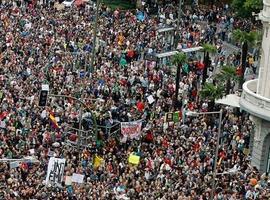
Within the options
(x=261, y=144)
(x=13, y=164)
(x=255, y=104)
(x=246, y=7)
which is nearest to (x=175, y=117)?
(x=255, y=104)

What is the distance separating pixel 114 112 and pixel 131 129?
491 cm

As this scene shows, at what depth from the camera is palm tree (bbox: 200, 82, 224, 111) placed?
88.8 m

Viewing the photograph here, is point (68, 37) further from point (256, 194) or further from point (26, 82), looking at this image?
point (256, 194)

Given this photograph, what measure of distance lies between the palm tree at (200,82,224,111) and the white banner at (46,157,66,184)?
52.2 feet

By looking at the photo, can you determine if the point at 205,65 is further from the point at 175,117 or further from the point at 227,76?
the point at 175,117

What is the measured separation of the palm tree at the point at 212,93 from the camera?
88750 millimetres

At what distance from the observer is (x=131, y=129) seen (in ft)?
274

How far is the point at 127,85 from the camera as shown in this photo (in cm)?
9569

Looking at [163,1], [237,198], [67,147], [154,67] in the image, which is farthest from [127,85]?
[163,1]

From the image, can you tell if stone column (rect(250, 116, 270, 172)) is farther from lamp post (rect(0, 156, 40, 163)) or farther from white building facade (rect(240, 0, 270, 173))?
lamp post (rect(0, 156, 40, 163))

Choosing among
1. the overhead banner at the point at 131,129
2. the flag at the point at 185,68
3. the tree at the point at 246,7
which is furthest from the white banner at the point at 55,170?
the tree at the point at 246,7

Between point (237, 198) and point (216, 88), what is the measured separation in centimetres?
1770

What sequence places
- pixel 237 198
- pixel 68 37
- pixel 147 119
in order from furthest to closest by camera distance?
1. pixel 68 37
2. pixel 147 119
3. pixel 237 198

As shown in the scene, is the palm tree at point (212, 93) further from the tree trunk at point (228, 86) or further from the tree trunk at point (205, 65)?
the tree trunk at point (205, 65)
